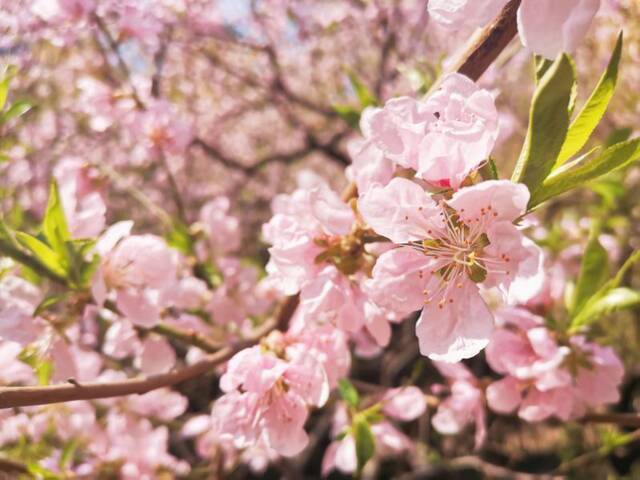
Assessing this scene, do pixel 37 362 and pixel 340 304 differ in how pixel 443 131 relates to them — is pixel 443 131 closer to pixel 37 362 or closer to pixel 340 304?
pixel 340 304

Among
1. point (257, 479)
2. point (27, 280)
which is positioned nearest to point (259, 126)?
point (257, 479)

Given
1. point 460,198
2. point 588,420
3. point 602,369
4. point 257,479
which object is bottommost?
point 257,479

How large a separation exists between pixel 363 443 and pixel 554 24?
0.89 metres

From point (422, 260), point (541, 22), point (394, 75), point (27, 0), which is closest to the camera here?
point (541, 22)

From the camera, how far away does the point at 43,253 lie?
3.35 ft

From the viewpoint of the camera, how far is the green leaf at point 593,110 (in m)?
0.62

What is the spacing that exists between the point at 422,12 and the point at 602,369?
2.92 meters

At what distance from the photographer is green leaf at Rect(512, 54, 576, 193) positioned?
0.57 m

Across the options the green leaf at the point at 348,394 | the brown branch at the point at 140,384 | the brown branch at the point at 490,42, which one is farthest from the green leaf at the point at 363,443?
the brown branch at the point at 490,42

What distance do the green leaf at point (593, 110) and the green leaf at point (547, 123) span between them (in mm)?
33

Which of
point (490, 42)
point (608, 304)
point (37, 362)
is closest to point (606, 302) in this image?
point (608, 304)

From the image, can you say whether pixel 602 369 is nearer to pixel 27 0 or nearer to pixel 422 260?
pixel 422 260

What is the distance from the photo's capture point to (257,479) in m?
3.80

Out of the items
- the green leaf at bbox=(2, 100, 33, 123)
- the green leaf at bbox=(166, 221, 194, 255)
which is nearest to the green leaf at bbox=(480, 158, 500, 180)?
the green leaf at bbox=(2, 100, 33, 123)
